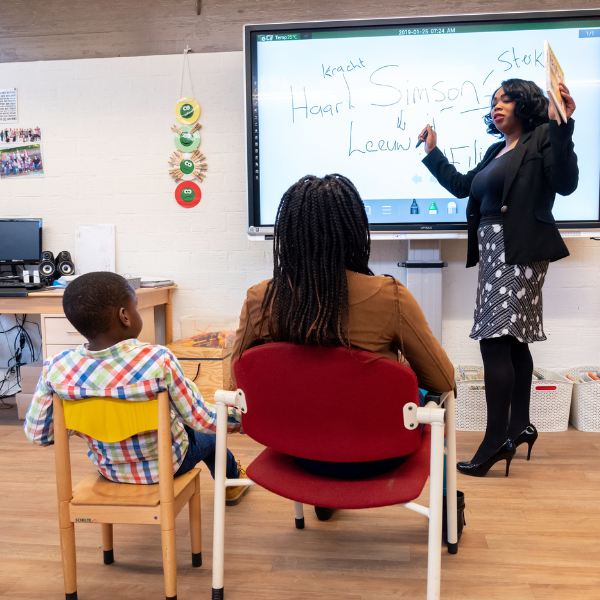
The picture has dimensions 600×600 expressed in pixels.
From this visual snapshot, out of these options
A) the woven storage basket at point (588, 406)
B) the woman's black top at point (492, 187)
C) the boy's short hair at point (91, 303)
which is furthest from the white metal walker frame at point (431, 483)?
the woven storage basket at point (588, 406)

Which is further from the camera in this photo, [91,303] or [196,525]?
[196,525]

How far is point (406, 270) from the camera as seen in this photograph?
9.55 feet

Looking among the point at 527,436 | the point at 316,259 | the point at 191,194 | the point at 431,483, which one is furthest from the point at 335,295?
the point at 191,194

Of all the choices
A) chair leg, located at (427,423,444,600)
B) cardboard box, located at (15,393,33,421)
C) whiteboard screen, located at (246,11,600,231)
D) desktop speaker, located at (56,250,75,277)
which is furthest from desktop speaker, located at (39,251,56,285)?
chair leg, located at (427,423,444,600)

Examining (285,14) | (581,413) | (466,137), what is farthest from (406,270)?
(285,14)

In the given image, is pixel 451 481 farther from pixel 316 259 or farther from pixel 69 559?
pixel 69 559

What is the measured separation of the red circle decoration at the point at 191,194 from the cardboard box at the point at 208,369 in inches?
35.3

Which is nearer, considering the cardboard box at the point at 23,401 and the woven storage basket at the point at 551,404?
the woven storage basket at the point at 551,404

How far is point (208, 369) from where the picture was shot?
8.90 feet

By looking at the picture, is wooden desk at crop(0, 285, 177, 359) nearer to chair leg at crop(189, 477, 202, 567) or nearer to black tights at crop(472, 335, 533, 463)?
chair leg at crop(189, 477, 202, 567)

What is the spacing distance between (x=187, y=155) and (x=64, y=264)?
0.96m

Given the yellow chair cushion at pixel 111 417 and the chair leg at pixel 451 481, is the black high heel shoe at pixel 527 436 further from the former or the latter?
the yellow chair cushion at pixel 111 417

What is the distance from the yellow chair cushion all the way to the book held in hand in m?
1.44

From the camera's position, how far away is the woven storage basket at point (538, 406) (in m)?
2.61
